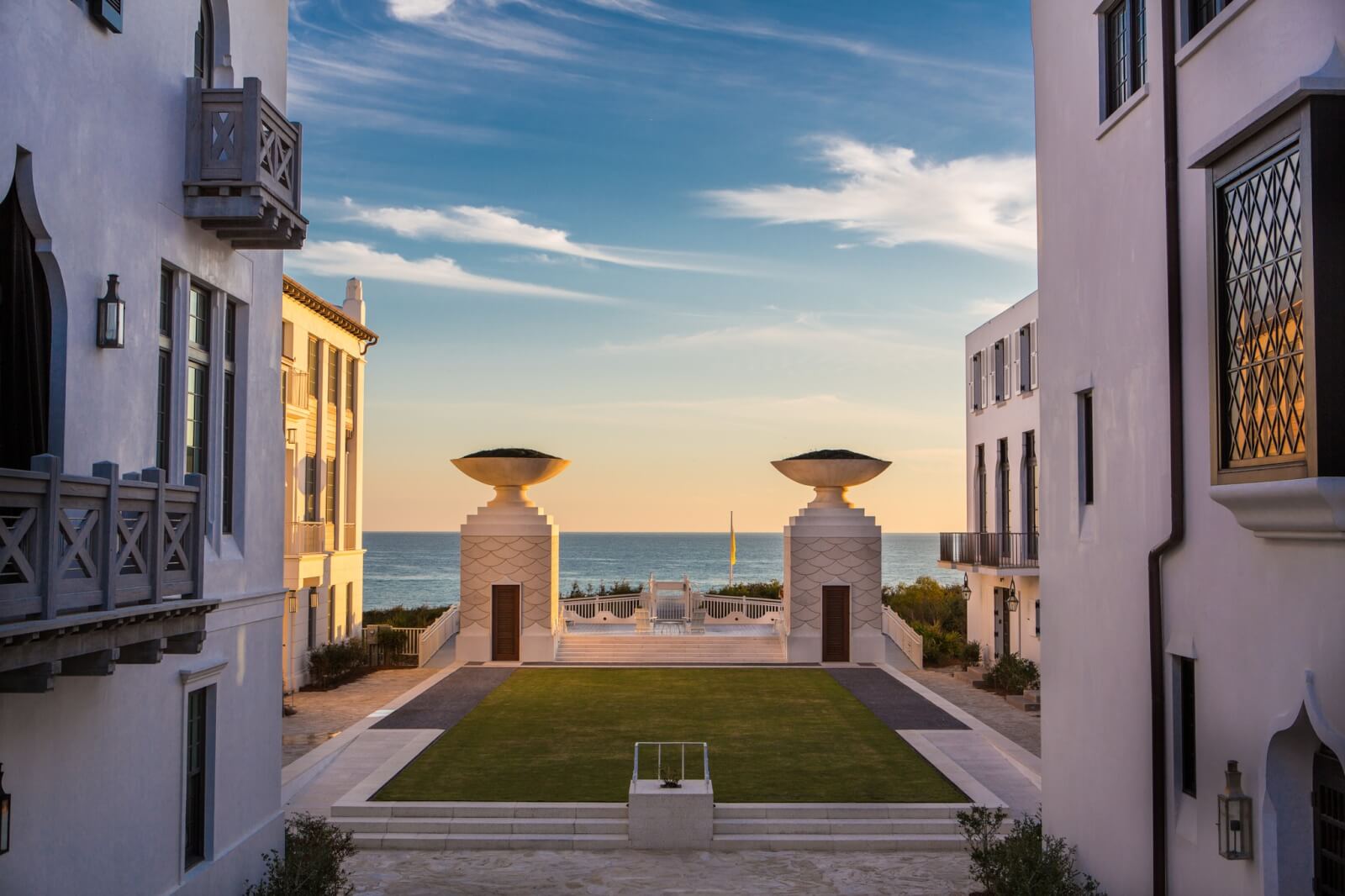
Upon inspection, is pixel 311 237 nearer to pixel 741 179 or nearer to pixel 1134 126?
pixel 741 179

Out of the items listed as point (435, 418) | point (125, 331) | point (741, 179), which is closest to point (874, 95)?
point (741, 179)

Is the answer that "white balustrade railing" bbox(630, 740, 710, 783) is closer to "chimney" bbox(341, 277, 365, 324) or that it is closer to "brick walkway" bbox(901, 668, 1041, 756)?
"brick walkway" bbox(901, 668, 1041, 756)

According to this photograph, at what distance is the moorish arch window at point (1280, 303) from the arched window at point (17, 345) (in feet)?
25.2

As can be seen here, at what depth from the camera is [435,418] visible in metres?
53.2

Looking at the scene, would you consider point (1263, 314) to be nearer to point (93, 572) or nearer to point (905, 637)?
point (93, 572)

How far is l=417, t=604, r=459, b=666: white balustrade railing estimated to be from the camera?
28.6 meters

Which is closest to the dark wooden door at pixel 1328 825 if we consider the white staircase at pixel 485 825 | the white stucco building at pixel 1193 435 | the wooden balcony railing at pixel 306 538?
the white stucco building at pixel 1193 435

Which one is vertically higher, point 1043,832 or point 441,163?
point 441,163

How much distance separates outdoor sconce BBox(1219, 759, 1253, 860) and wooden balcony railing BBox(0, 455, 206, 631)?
7216 mm

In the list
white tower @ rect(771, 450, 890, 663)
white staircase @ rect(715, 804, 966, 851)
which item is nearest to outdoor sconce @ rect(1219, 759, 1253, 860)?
white staircase @ rect(715, 804, 966, 851)

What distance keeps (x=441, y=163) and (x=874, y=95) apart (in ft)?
A: 45.7

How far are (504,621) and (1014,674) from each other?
1279 centimetres

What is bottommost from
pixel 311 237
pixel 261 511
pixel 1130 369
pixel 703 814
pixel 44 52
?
pixel 703 814

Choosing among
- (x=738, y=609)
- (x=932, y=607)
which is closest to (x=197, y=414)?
(x=738, y=609)
